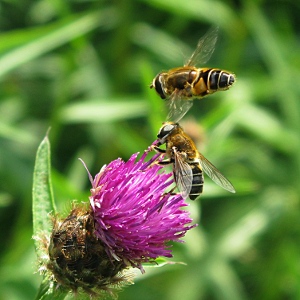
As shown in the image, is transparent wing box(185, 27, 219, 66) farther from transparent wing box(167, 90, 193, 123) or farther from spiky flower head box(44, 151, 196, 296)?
spiky flower head box(44, 151, 196, 296)

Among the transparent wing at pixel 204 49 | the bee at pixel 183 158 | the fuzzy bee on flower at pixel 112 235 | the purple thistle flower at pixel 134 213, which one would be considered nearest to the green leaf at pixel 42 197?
the fuzzy bee on flower at pixel 112 235

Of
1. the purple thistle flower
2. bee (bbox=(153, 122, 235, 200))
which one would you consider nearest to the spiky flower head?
the purple thistle flower

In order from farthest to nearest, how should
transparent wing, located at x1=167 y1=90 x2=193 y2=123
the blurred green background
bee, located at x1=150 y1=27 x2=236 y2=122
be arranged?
the blurred green background < bee, located at x1=150 y1=27 x2=236 y2=122 < transparent wing, located at x1=167 y1=90 x2=193 y2=123

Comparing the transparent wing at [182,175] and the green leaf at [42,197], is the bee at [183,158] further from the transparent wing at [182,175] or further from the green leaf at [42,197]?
the green leaf at [42,197]

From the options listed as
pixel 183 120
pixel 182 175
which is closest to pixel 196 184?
pixel 182 175

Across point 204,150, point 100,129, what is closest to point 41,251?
point 204,150

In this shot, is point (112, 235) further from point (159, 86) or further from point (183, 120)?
point (183, 120)
